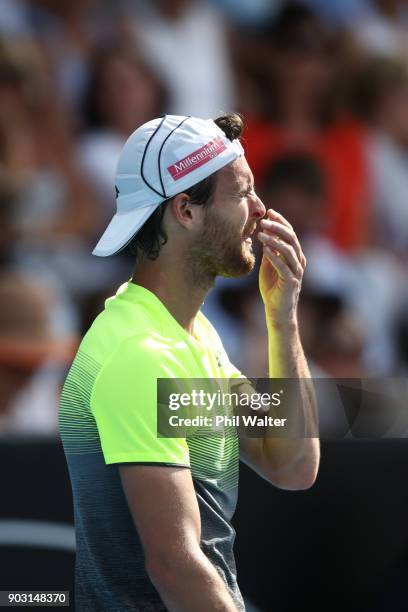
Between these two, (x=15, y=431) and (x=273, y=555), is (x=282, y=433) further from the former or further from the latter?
(x=15, y=431)

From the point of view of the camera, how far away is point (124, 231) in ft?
8.39

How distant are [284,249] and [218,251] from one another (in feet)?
0.50

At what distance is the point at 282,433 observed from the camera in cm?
267

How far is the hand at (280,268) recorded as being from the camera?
254 cm

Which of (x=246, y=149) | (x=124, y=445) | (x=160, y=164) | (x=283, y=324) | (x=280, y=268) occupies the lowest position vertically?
(x=124, y=445)

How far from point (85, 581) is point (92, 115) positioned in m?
4.34

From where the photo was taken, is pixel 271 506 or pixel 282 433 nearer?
pixel 282 433

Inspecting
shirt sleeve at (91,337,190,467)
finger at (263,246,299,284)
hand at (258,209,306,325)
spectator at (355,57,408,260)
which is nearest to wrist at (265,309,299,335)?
hand at (258,209,306,325)

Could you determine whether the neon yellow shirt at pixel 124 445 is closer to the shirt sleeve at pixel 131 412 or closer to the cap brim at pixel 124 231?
the shirt sleeve at pixel 131 412

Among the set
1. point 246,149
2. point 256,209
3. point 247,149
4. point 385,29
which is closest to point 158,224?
point 256,209

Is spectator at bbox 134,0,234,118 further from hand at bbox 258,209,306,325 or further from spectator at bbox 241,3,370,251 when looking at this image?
hand at bbox 258,209,306,325

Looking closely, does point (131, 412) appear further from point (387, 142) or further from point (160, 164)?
point (387, 142)

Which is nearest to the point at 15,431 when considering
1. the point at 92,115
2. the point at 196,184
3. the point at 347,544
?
the point at 347,544

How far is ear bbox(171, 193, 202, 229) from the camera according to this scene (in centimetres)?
256
